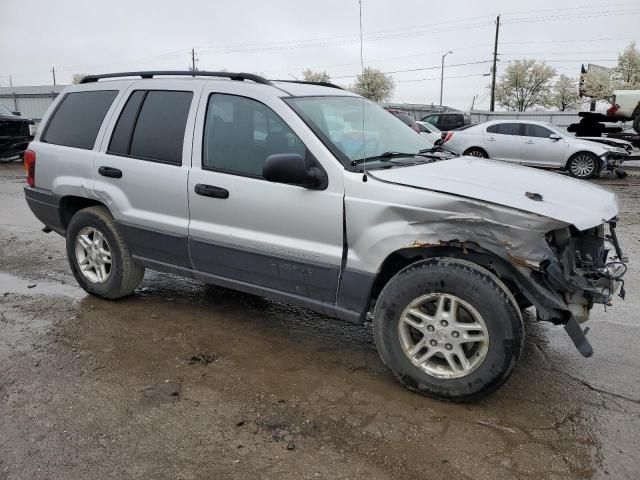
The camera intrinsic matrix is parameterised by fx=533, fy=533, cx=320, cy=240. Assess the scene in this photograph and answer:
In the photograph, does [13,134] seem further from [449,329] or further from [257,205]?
[449,329]

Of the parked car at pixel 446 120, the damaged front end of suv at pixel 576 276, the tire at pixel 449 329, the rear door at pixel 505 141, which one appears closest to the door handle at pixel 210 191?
the tire at pixel 449 329

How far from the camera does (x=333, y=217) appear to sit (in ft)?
10.8

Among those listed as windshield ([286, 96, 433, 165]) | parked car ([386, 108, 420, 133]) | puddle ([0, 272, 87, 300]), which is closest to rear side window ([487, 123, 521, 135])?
parked car ([386, 108, 420, 133])

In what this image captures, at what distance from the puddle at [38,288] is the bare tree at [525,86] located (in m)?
64.0

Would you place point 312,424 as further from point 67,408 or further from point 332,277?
point 67,408

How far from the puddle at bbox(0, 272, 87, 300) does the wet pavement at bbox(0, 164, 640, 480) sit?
320mm

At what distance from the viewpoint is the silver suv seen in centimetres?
296

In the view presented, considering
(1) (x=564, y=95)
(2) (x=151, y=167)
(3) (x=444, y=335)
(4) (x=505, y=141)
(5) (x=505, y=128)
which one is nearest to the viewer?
(3) (x=444, y=335)

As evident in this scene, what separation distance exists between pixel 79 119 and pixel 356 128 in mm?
2546

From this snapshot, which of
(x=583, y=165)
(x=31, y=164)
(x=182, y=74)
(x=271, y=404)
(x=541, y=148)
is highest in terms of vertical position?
(x=182, y=74)

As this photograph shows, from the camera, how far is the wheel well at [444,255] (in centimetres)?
303

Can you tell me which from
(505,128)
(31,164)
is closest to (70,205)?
(31,164)

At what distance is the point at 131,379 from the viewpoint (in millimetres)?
3418

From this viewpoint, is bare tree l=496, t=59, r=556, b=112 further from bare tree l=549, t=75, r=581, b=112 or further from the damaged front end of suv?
the damaged front end of suv
